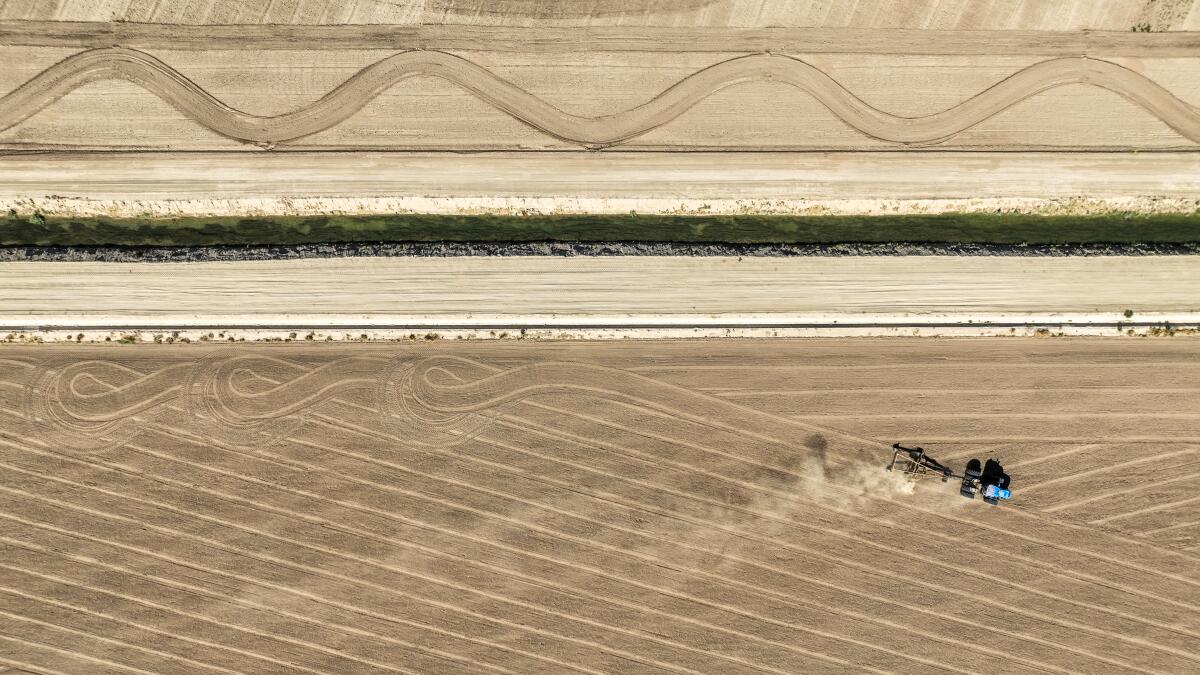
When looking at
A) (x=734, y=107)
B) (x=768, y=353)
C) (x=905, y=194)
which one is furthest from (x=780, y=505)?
(x=734, y=107)

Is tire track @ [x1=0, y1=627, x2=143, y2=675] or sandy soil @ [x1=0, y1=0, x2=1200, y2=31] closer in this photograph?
tire track @ [x1=0, y1=627, x2=143, y2=675]

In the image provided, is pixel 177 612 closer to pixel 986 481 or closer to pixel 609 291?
pixel 609 291

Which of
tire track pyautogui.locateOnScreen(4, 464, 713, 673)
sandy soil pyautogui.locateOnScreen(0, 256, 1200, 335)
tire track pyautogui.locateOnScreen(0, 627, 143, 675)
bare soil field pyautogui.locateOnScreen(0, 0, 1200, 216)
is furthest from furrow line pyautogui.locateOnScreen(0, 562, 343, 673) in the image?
bare soil field pyautogui.locateOnScreen(0, 0, 1200, 216)

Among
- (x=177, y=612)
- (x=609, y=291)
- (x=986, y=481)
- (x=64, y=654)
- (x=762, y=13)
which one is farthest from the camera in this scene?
(x=762, y=13)

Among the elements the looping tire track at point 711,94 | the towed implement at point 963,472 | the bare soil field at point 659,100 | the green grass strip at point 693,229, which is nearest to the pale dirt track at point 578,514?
the towed implement at point 963,472

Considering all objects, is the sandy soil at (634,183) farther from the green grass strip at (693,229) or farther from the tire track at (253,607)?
the tire track at (253,607)

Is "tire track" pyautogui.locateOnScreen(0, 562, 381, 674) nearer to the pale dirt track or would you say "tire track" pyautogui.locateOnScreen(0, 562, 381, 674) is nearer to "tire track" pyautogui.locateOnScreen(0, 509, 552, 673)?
the pale dirt track

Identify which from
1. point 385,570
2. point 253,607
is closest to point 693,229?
point 385,570
